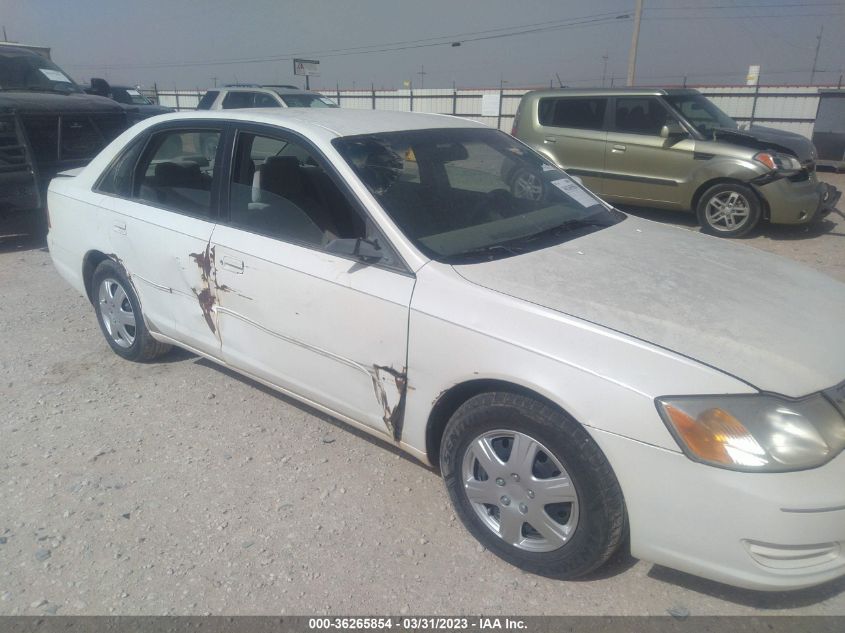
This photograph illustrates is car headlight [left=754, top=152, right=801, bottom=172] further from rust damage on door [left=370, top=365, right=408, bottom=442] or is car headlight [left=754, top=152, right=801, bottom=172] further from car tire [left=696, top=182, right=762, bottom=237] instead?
rust damage on door [left=370, top=365, right=408, bottom=442]

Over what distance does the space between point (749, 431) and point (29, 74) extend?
9468 millimetres

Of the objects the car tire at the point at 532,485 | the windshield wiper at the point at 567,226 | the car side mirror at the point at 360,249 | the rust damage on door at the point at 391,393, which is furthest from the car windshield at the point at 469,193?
the car tire at the point at 532,485

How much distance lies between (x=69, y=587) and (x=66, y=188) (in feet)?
9.66

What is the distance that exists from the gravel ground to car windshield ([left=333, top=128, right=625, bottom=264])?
1164 millimetres

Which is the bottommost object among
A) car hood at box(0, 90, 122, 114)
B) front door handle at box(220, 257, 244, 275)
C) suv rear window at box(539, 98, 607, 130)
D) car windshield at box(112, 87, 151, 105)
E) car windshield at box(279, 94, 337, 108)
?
front door handle at box(220, 257, 244, 275)

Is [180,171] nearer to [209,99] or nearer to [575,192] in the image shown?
[575,192]

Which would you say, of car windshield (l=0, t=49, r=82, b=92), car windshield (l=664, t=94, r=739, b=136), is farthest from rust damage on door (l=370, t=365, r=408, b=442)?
car windshield (l=0, t=49, r=82, b=92)

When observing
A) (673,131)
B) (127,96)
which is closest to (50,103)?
(673,131)

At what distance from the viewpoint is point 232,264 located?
10.6 feet

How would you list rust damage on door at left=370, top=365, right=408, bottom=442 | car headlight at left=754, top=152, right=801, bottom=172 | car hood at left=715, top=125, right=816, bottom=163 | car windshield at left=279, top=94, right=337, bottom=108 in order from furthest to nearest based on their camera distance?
car windshield at left=279, top=94, right=337, bottom=108 → car hood at left=715, top=125, right=816, bottom=163 → car headlight at left=754, top=152, right=801, bottom=172 → rust damage on door at left=370, top=365, right=408, bottom=442

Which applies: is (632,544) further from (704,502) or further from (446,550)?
(446,550)

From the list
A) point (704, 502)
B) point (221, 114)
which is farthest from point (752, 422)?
point (221, 114)

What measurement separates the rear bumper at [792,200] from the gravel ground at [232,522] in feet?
19.9

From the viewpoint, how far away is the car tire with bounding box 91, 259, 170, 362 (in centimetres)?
406
